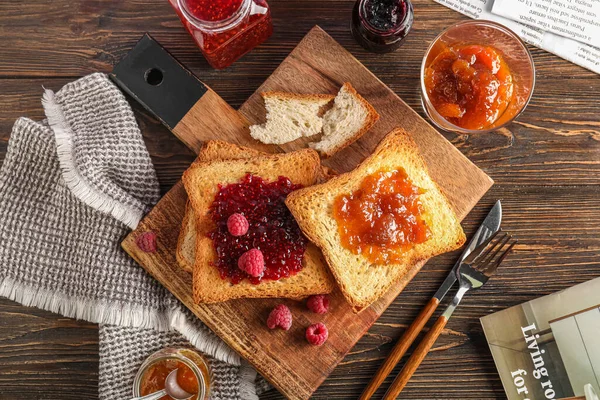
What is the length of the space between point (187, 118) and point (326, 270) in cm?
105

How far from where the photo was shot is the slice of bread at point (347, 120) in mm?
2707

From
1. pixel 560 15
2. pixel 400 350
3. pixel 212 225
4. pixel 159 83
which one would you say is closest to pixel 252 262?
pixel 212 225

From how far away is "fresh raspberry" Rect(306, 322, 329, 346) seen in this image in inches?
102

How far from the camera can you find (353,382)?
2.87 m

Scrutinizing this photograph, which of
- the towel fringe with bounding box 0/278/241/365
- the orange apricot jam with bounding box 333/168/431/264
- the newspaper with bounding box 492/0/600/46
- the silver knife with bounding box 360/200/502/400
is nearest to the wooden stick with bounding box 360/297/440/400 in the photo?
the silver knife with bounding box 360/200/502/400

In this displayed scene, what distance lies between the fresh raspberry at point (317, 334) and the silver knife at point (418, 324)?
1.29ft

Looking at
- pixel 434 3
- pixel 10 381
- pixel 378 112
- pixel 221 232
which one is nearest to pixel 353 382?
pixel 221 232

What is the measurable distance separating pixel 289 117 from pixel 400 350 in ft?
4.34

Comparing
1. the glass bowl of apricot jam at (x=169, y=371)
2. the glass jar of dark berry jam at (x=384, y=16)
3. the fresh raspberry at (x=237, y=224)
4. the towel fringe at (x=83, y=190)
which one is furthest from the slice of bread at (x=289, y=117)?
the glass bowl of apricot jam at (x=169, y=371)

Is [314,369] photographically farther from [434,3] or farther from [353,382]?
[434,3]

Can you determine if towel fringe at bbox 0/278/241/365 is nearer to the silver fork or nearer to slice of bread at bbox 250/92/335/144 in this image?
the silver fork

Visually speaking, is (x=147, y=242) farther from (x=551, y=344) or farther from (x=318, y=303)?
(x=551, y=344)

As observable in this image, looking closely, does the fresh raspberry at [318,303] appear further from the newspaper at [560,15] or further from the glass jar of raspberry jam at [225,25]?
the newspaper at [560,15]

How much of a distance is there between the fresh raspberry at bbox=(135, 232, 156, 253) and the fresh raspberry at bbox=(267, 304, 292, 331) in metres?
0.67
